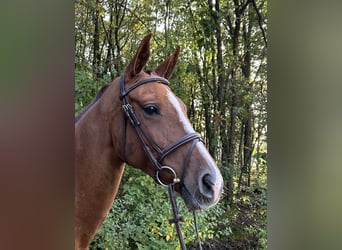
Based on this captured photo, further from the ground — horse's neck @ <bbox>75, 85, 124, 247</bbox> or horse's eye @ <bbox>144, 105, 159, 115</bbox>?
horse's eye @ <bbox>144, 105, 159, 115</bbox>

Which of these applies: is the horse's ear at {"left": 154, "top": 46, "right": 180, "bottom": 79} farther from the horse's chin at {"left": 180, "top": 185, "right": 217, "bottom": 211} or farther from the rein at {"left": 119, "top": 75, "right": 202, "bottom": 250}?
the horse's chin at {"left": 180, "top": 185, "right": 217, "bottom": 211}

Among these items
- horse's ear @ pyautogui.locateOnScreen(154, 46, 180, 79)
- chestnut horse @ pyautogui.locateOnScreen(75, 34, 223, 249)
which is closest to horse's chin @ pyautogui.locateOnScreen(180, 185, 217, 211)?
chestnut horse @ pyautogui.locateOnScreen(75, 34, 223, 249)

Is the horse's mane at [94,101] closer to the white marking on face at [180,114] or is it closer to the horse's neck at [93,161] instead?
the horse's neck at [93,161]

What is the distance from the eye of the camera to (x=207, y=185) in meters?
0.98

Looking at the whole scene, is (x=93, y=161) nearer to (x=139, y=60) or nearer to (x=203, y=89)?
(x=139, y=60)

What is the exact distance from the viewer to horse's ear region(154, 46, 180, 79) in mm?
1087

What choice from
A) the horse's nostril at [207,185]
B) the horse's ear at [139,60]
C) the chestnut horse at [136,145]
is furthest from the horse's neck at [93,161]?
the horse's nostril at [207,185]

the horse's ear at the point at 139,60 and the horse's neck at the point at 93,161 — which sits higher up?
the horse's ear at the point at 139,60

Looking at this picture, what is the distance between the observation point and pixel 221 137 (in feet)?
4.09

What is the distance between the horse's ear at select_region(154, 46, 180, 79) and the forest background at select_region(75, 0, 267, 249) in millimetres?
21

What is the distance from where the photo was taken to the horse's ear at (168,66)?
1.09m
